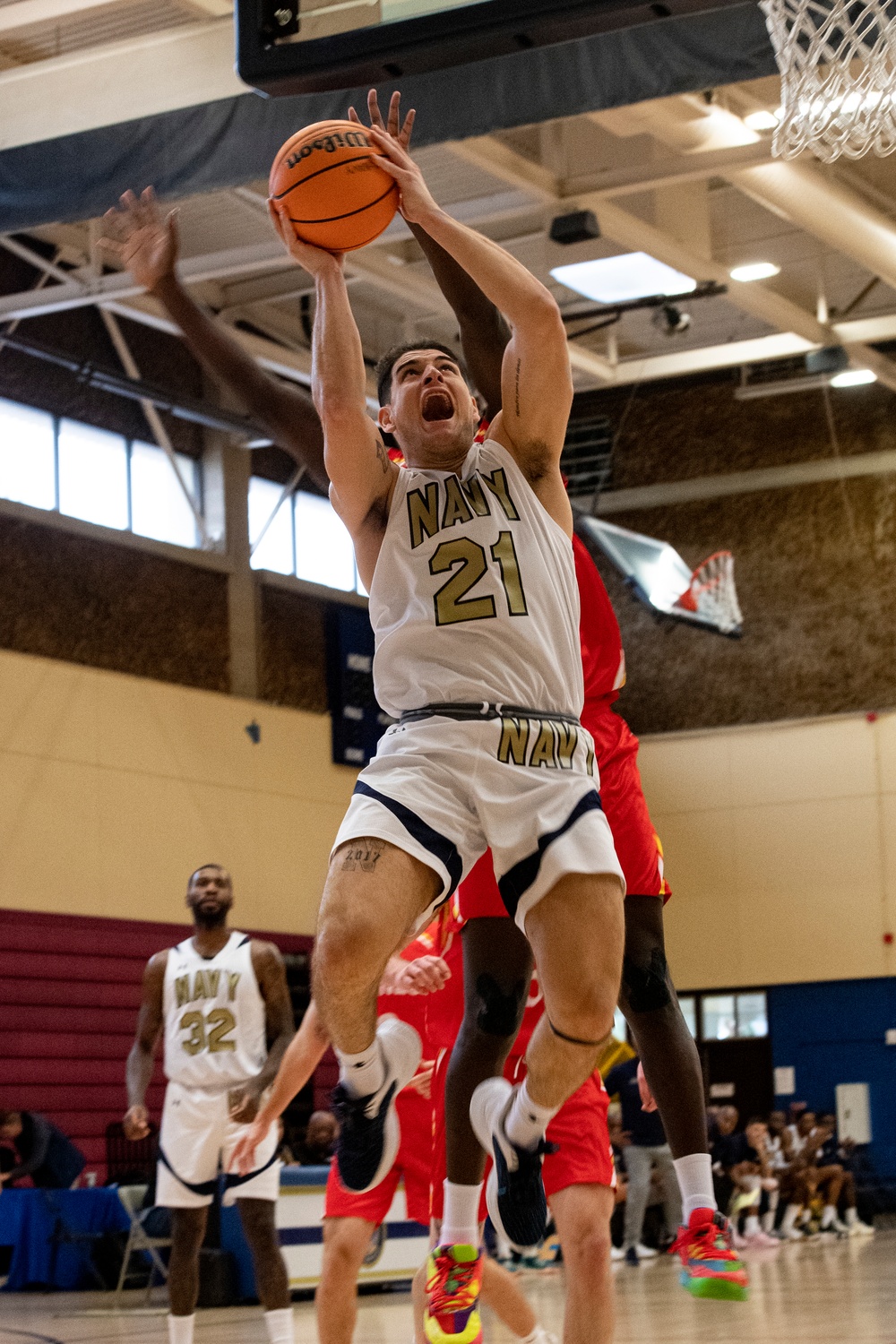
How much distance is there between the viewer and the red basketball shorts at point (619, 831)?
16.9 ft

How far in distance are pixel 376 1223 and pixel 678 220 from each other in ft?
42.1

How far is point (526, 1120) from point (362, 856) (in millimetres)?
907

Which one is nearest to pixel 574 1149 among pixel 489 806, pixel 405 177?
pixel 489 806

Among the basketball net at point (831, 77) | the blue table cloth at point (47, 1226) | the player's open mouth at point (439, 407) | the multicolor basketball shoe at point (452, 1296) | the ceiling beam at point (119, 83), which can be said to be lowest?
the blue table cloth at point (47, 1226)

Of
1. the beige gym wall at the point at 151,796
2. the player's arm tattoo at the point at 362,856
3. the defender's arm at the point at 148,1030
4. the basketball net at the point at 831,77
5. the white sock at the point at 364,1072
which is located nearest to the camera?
the player's arm tattoo at the point at 362,856

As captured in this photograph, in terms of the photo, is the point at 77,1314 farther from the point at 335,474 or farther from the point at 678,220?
the point at 678,220

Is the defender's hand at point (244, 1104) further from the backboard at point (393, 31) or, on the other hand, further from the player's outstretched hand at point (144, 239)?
the backboard at point (393, 31)

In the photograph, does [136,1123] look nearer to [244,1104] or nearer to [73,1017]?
[244,1104]

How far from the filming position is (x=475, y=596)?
4531mm

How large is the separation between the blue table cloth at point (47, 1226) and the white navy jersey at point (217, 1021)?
235 inches

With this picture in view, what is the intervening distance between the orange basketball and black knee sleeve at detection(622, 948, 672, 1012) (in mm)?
2201

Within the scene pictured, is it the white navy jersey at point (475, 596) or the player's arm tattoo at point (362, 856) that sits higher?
the white navy jersey at point (475, 596)

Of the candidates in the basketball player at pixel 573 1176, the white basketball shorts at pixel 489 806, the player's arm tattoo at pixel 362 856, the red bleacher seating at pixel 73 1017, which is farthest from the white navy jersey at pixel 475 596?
the red bleacher seating at pixel 73 1017

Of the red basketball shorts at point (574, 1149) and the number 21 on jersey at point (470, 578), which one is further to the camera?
the red basketball shorts at point (574, 1149)
